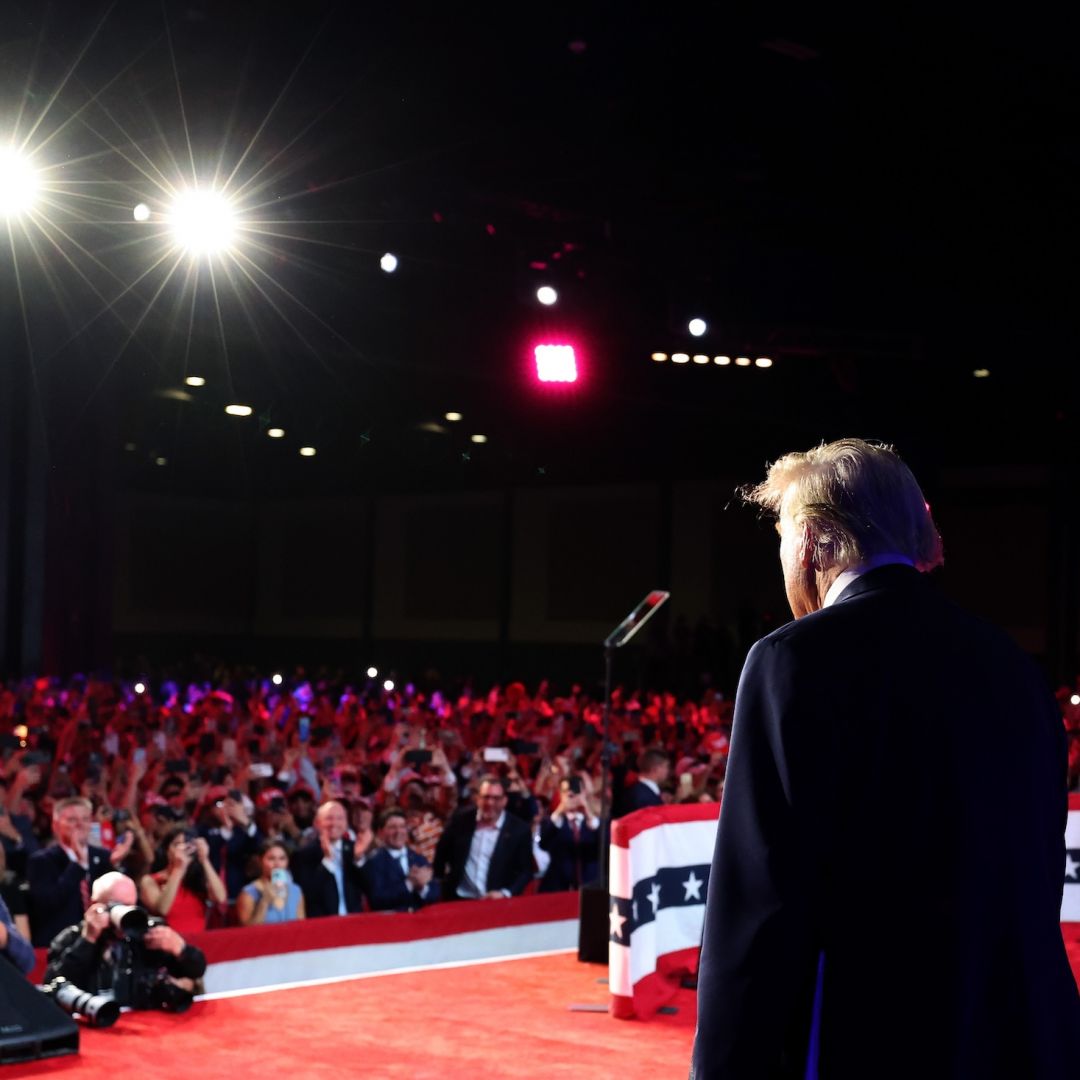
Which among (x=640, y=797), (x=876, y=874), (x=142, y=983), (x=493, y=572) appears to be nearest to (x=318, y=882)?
(x=142, y=983)

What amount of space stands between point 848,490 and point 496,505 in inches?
1190

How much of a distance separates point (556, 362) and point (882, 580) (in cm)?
1197

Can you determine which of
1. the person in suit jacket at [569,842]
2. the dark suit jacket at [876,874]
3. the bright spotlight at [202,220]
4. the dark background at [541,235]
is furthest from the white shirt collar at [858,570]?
the bright spotlight at [202,220]

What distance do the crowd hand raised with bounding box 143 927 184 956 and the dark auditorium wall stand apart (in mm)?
17113

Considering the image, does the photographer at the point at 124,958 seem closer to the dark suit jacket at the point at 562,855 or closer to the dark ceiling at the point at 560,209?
the dark suit jacket at the point at 562,855

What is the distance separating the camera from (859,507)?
6.99ft

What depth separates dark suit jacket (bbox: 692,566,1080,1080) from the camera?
6.12 feet

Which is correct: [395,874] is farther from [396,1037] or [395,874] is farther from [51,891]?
[396,1037]

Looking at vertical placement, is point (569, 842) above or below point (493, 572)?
below

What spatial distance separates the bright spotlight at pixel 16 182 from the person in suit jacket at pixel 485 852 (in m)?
5.59

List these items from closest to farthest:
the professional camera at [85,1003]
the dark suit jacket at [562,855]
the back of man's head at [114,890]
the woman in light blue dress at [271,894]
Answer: the professional camera at [85,1003] → the back of man's head at [114,890] → the woman in light blue dress at [271,894] → the dark suit jacket at [562,855]

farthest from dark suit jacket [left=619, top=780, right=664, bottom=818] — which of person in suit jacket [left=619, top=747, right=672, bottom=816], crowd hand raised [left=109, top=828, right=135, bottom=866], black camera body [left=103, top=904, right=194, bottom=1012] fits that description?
black camera body [left=103, top=904, right=194, bottom=1012]

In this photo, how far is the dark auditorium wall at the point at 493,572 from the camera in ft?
79.9

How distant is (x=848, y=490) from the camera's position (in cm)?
213
